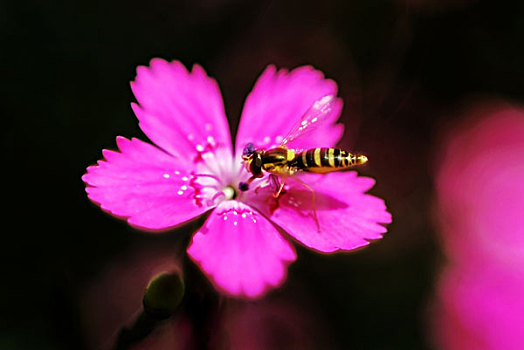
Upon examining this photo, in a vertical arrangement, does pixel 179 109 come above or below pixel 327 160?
above

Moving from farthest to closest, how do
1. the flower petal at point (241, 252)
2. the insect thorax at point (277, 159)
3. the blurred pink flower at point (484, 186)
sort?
1. the blurred pink flower at point (484, 186)
2. the insect thorax at point (277, 159)
3. the flower petal at point (241, 252)

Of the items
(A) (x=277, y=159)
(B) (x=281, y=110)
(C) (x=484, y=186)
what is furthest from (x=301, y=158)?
(C) (x=484, y=186)

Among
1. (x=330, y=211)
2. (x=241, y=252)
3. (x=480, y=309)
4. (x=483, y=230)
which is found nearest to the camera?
(x=241, y=252)

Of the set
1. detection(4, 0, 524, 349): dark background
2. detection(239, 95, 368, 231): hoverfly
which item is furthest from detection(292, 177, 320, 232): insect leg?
detection(4, 0, 524, 349): dark background

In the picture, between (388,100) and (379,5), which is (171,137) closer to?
(388,100)

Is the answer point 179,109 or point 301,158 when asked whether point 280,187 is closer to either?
point 301,158

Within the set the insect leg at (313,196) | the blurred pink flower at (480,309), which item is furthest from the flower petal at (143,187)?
the blurred pink flower at (480,309)

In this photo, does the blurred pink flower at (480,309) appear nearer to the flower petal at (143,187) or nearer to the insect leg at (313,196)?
the insect leg at (313,196)
